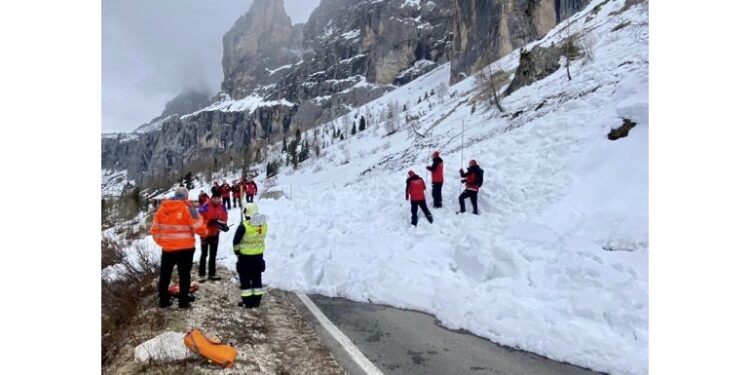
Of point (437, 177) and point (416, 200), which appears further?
point (437, 177)

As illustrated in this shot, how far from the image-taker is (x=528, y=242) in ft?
28.2

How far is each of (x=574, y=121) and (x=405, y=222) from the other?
7.33 meters

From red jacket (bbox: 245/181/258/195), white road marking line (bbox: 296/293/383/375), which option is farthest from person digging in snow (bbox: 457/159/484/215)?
red jacket (bbox: 245/181/258/195)

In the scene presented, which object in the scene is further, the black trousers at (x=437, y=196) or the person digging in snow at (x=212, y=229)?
the black trousers at (x=437, y=196)

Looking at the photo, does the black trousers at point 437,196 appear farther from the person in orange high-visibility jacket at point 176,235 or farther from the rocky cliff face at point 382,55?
the rocky cliff face at point 382,55

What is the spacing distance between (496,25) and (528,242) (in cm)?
8155

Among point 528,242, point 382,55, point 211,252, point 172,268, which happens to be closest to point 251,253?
point 172,268

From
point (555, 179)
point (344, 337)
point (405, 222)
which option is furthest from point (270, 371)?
point (555, 179)

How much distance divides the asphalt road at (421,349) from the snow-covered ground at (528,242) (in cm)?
27

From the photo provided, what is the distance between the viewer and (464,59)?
Result: 310 feet

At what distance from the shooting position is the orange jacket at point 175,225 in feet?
20.2

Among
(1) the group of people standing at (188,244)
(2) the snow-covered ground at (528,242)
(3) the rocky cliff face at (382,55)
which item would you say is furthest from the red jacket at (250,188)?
(3) the rocky cliff face at (382,55)

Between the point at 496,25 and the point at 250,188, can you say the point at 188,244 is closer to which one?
the point at 250,188
